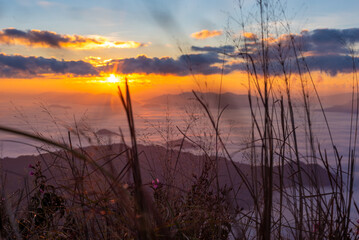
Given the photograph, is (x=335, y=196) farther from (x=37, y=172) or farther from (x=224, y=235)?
(x=37, y=172)

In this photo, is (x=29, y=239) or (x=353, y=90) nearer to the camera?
(x=29, y=239)

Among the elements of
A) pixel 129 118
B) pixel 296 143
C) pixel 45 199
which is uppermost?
pixel 129 118

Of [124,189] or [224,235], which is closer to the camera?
[124,189]

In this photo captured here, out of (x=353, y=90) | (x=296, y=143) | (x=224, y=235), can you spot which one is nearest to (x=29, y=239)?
(x=224, y=235)

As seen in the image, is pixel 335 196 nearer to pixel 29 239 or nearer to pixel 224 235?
pixel 224 235

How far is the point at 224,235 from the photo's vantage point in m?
2.01

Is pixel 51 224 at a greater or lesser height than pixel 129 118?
lesser

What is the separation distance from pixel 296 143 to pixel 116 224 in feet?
2.82

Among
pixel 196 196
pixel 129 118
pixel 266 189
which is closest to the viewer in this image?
pixel 129 118

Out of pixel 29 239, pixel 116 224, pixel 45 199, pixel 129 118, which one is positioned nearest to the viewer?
pixel 129 118

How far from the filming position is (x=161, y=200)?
6.66 ft

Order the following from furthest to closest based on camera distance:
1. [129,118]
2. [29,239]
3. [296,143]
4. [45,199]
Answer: [45,199] < [29,239] < [296,143] < [129,118]

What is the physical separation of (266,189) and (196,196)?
1.21 m

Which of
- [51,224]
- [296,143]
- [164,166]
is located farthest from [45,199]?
[296,143]
